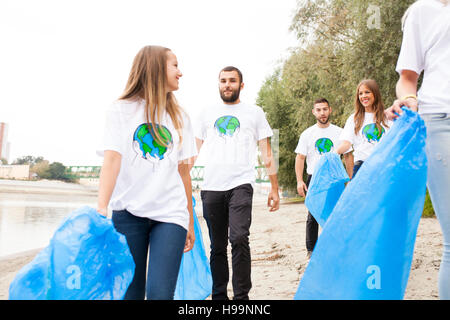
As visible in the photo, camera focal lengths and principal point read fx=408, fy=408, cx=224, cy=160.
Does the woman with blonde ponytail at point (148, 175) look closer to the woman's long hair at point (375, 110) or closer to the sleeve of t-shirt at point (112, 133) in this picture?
the sleeve of t-shirt at point (112, 133)

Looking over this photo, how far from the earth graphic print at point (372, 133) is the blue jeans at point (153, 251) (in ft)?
10.6

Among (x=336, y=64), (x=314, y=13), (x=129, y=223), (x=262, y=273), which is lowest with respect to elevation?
(x=262, y=273)

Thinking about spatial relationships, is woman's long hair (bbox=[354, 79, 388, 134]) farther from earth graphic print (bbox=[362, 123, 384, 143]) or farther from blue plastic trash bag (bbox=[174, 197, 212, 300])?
blue plastic trash bag (bbox=[174, 197, 212, 300])

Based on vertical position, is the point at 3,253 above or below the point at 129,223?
below

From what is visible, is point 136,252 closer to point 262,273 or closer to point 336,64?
point 262,273

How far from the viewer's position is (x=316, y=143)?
598 centimetres

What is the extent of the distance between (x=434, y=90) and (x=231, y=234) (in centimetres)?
204

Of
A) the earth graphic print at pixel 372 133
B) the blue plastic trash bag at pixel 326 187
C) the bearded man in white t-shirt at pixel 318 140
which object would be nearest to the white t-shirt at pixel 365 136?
the earth graphic print at pixel 372 133

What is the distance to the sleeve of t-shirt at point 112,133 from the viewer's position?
2.16 meters

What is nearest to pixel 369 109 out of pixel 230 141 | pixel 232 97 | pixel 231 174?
pixel 232 97
